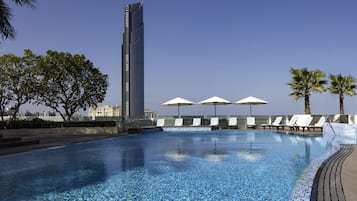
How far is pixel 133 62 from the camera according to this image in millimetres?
26719

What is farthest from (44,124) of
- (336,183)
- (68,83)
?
(336,183)

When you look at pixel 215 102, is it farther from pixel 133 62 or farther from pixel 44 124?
pixel 44 124

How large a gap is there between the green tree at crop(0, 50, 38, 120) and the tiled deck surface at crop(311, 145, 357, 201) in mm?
17273

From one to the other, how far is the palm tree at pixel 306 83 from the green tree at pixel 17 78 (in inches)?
746

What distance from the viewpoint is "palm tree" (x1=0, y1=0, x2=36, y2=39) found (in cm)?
1020

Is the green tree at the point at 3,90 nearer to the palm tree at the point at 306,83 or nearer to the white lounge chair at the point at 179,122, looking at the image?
the white lounge chair at the point at 179,122

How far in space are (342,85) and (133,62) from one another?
18.6 meters

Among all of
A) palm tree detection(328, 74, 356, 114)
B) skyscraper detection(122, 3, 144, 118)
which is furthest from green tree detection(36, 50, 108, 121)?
palm tree detection(328, 74, 356, 114)

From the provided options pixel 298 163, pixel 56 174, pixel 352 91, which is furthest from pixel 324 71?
pixel 56 174

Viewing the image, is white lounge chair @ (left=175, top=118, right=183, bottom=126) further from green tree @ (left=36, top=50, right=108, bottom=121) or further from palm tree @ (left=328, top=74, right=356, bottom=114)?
palm tree @ (left=328, top=74, right=356, bottom=114)

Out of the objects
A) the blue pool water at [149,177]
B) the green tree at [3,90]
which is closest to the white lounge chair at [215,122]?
the blue pool water at [149,177]

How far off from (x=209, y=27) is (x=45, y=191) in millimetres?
19348

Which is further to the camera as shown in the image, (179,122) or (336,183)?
(179,122)

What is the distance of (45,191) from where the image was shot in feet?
15.6
